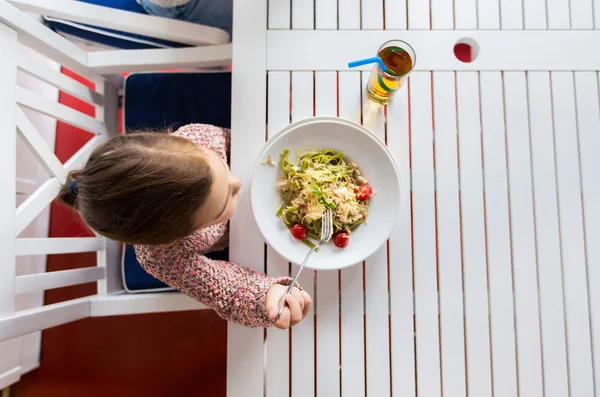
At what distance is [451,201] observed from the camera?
2.68 ft

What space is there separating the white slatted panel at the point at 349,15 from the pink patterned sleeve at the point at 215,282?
58 centimetres

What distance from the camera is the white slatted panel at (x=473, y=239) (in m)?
0.80

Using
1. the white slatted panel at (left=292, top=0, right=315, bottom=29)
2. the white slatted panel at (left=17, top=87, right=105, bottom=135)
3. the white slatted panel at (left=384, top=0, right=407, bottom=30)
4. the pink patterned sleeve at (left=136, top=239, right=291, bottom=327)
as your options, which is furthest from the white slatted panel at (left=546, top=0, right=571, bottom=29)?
the white slatted panel at (left=17, top=87, right=105, bottom=135)

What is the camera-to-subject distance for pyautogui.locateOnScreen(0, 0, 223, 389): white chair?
0.71 metres

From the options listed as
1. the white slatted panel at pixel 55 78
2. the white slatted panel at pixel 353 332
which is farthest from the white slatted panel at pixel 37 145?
the white slatted panel at pixel 353 332

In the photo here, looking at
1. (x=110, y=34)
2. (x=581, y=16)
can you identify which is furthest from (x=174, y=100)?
(x=581, y=16)

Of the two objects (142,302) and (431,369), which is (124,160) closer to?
(142,302)

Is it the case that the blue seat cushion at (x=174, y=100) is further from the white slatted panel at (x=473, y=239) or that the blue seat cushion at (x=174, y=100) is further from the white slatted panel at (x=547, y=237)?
the white slatted panel at (x=547, y=237)

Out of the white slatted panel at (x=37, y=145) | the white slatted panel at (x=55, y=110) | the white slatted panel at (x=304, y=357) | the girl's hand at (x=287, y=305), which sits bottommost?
the white slatted panel at (x=304, y=357)

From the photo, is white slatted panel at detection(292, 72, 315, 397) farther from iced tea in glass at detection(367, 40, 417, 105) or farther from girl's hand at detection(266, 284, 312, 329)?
iced tea in glass at detection(367, 40, 417, 105)

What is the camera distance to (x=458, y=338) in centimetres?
80

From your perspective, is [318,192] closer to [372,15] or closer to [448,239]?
[448,239]

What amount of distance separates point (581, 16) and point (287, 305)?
2.99ft

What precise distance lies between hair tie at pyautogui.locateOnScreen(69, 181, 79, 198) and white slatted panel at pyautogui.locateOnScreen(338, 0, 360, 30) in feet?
2.04
